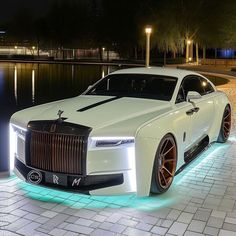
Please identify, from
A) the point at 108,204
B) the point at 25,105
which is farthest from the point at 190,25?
the point at 108,204

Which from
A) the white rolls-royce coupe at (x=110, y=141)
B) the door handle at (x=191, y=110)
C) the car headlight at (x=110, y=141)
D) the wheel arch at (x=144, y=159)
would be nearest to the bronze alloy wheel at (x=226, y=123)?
the door handle at (x=191, y=110)

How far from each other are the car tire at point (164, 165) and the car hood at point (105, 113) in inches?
15.9

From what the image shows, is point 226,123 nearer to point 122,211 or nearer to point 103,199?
point 103,199

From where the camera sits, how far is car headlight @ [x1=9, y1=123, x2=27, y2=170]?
557 centimetres

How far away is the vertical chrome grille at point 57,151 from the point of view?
16.5 feet

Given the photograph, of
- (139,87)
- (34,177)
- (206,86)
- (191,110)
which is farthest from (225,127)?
(34,177)

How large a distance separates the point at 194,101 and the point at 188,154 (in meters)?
0.87

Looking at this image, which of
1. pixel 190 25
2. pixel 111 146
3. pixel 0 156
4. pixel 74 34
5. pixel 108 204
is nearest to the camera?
pixel 111 146

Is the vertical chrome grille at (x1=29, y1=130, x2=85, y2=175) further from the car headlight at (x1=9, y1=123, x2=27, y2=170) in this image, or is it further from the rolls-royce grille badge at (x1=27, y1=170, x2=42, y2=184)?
the car headlight at (x1=9, y1=123, x2=27, y2=170)

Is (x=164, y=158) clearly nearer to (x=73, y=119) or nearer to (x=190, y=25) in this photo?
(x=73, y=119)

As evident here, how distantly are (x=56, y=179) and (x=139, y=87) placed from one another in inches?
90.5

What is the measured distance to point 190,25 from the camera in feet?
185

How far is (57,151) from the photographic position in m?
5.14

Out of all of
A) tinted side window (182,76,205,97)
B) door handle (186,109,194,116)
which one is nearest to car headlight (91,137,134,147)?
door handle (186,109,194,116)
